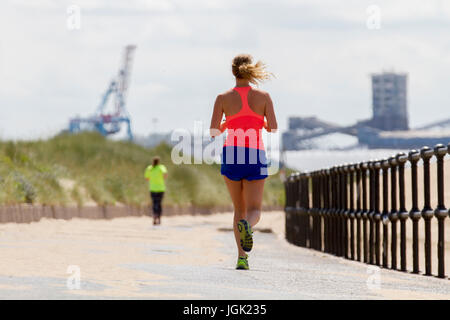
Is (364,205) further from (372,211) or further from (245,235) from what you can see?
(245,235)

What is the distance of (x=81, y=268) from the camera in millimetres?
8391

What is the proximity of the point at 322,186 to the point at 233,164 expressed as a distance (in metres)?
6.41

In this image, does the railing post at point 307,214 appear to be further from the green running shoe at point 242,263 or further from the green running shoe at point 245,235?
the green running shoe at point 245,235

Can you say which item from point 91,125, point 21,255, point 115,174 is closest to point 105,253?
point 21,255

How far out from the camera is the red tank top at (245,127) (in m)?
8.94

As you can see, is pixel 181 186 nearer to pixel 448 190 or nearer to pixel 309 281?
pixel 448 190

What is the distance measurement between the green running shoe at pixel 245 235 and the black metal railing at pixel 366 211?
1.97m

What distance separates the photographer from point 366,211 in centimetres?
1240

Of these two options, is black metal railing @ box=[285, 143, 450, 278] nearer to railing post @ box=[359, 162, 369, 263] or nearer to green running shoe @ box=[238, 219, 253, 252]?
railing post @ box=[359, 162, 369, 263]

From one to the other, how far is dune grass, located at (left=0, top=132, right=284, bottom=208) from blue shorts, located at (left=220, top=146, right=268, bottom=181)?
8359 mm

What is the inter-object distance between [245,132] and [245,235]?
0.88 m

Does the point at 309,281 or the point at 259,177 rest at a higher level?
the point at 259,177

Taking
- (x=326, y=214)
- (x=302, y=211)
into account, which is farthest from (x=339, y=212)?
(x=302, y=211)
